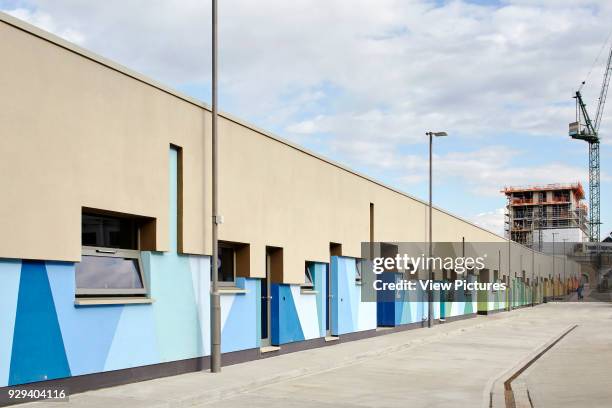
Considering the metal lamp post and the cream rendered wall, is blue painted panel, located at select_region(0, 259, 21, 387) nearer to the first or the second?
the cream rendered wall

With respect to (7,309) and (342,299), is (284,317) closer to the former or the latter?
(342,299)

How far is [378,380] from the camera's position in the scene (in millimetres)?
15953

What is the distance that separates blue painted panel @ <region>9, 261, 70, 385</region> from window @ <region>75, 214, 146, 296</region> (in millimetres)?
1062

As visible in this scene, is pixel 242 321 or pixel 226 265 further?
pixel 226 265

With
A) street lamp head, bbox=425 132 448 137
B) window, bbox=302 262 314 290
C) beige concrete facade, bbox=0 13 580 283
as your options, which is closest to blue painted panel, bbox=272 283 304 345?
beige concrete facade, bbox=0 13 580 283

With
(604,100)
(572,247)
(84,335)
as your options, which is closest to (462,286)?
(84,335)

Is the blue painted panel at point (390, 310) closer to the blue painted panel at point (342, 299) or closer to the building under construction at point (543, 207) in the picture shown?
the blue painted panel at point (342, 299)

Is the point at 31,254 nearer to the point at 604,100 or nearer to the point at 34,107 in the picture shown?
the point at 34,107

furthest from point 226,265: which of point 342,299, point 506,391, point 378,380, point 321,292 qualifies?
point 342,299

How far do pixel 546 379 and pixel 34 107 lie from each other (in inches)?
455

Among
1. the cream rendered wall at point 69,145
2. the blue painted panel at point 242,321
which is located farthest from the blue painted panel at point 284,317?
the cream rendered wall at point 69,145

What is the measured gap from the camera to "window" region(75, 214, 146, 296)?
13.7 m

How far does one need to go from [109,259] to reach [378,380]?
18.9 ft

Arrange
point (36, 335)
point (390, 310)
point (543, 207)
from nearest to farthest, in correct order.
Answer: point (36, 335), point (390, 310), point (543, 207)
